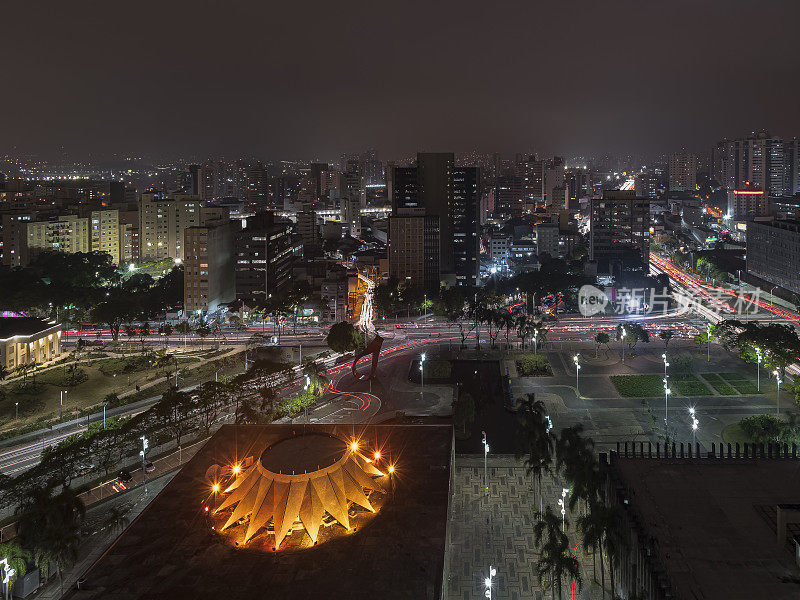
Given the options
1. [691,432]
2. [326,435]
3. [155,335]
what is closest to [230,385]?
[326,435]

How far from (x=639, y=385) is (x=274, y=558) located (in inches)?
1013

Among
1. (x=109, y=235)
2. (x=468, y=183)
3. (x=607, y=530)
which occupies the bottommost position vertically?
(x=607, y=530)

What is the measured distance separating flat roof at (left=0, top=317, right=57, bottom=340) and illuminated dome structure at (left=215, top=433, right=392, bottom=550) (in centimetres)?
2875

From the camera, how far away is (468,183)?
7288 cm

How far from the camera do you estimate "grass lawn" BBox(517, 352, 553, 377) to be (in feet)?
128

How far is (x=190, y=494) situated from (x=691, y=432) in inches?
852

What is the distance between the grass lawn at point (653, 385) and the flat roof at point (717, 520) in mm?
16834

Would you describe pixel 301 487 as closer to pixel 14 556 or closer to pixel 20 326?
pixel 14 556

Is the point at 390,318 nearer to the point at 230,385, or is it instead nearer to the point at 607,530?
the point at 230,385

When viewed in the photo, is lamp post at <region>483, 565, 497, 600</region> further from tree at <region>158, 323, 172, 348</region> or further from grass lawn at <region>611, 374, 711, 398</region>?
tree at <region>158, 323, 172, 348</region>

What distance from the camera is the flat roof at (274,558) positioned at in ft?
48.2

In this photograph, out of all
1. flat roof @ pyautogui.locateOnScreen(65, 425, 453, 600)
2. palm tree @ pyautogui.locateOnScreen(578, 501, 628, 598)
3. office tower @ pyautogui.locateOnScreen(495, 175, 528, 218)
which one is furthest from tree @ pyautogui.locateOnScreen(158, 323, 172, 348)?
office tower @ pyautogui.locateOnScreen(495, 175, 528, 218)

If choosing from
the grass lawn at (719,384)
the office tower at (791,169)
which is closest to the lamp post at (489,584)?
the grass lawn at (719,384)

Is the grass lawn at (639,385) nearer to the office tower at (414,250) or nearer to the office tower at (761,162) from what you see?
the office tower at (414,250)
